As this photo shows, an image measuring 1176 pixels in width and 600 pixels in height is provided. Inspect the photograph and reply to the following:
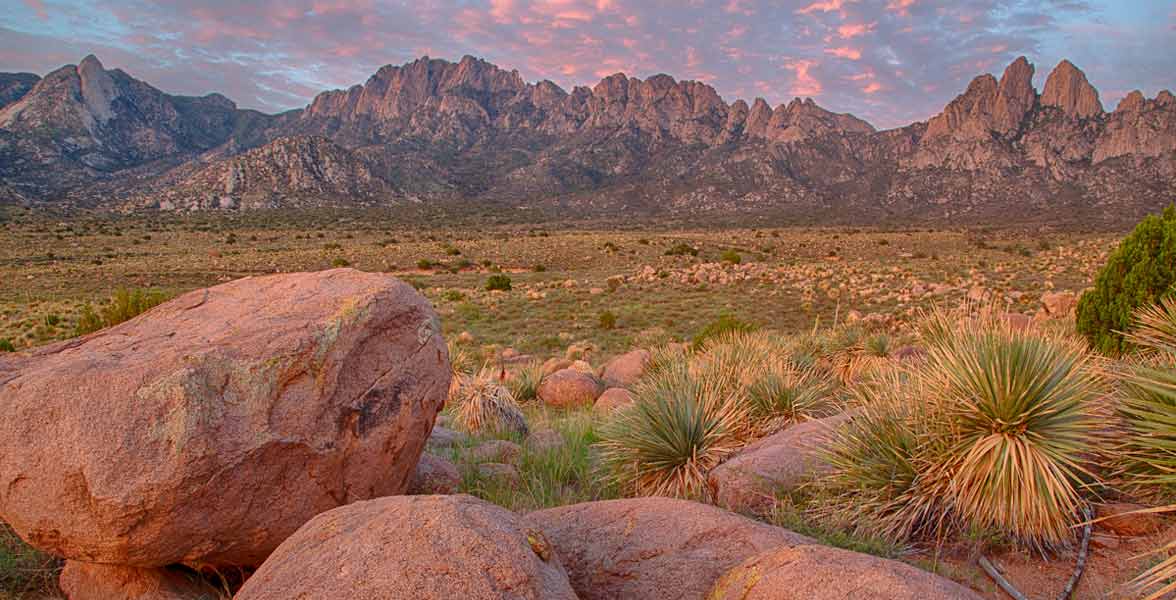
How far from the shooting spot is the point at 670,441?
20.0 ft

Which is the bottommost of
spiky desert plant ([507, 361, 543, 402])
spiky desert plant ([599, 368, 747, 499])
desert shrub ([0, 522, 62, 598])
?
spiky desert plant ([507, 361, 543, 402])

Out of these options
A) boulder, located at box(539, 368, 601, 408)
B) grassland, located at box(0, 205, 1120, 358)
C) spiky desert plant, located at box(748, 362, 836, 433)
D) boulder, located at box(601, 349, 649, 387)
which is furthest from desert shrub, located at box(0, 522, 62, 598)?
grassland, located at box(0, 205, 1120, 358)

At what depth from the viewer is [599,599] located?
3.39m

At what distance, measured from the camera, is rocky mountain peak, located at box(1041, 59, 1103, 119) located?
5138 inches

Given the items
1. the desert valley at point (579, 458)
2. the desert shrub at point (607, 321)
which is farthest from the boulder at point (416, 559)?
the desert shrub at point (607, 321)

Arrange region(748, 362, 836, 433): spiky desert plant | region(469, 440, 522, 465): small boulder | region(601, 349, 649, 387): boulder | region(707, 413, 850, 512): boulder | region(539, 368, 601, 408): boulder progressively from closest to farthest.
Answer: region(707, 413, 850, 512): boulder < region(469, 440, 522, 465): small boulder < region(748, 362, 836, 433): spiky desert plant < region(539, 368, 601, 408): boulder < region(601, 349, 649, 387): boulder

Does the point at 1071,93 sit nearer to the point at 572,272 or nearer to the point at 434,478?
the point at 572,272

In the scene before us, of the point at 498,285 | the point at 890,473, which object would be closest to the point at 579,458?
the point at 890,473

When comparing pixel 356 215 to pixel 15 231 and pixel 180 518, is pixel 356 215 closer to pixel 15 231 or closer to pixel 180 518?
pixel 15 231

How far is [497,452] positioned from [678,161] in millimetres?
146387

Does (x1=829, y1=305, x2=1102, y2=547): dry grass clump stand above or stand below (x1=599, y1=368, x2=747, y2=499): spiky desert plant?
above

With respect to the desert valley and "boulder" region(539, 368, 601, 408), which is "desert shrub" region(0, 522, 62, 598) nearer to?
the desert valley

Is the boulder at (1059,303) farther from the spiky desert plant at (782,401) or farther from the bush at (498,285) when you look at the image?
the bush at (498,285)

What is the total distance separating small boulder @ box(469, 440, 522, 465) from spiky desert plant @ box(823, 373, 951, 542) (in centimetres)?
340
